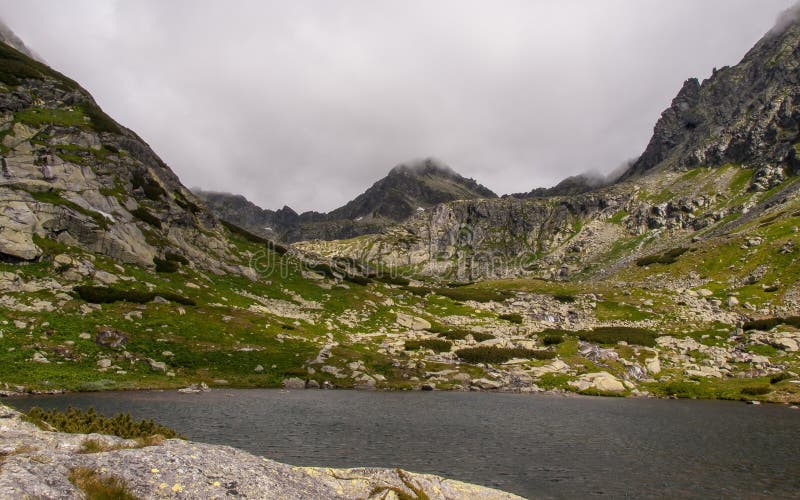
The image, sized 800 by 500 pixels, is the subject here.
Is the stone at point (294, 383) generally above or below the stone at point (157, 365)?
below

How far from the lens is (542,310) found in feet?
312

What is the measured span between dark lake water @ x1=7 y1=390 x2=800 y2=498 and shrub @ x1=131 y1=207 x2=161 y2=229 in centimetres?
4495

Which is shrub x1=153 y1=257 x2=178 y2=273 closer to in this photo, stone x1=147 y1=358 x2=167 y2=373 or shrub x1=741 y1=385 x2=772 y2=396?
stone x1=147 y1=358 x2=167 y2=373

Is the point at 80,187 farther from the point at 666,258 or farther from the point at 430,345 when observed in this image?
the point at 666,258

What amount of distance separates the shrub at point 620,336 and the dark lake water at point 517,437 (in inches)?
902

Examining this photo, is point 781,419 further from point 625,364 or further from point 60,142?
point 60,142

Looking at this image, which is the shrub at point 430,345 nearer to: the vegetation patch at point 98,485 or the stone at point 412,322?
the stone at point 412,322

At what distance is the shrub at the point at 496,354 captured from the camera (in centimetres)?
6544

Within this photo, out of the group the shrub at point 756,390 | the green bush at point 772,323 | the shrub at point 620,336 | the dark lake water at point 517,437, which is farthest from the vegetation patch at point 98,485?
the green bush at point 772,323

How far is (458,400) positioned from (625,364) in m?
30.6

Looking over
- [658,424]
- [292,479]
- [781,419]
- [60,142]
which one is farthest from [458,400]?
[60,142]

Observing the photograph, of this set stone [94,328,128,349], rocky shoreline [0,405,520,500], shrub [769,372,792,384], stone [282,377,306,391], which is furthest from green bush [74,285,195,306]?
shrub [769,372,792,384]

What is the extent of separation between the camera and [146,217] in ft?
255

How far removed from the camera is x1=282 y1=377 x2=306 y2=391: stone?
51.7m
